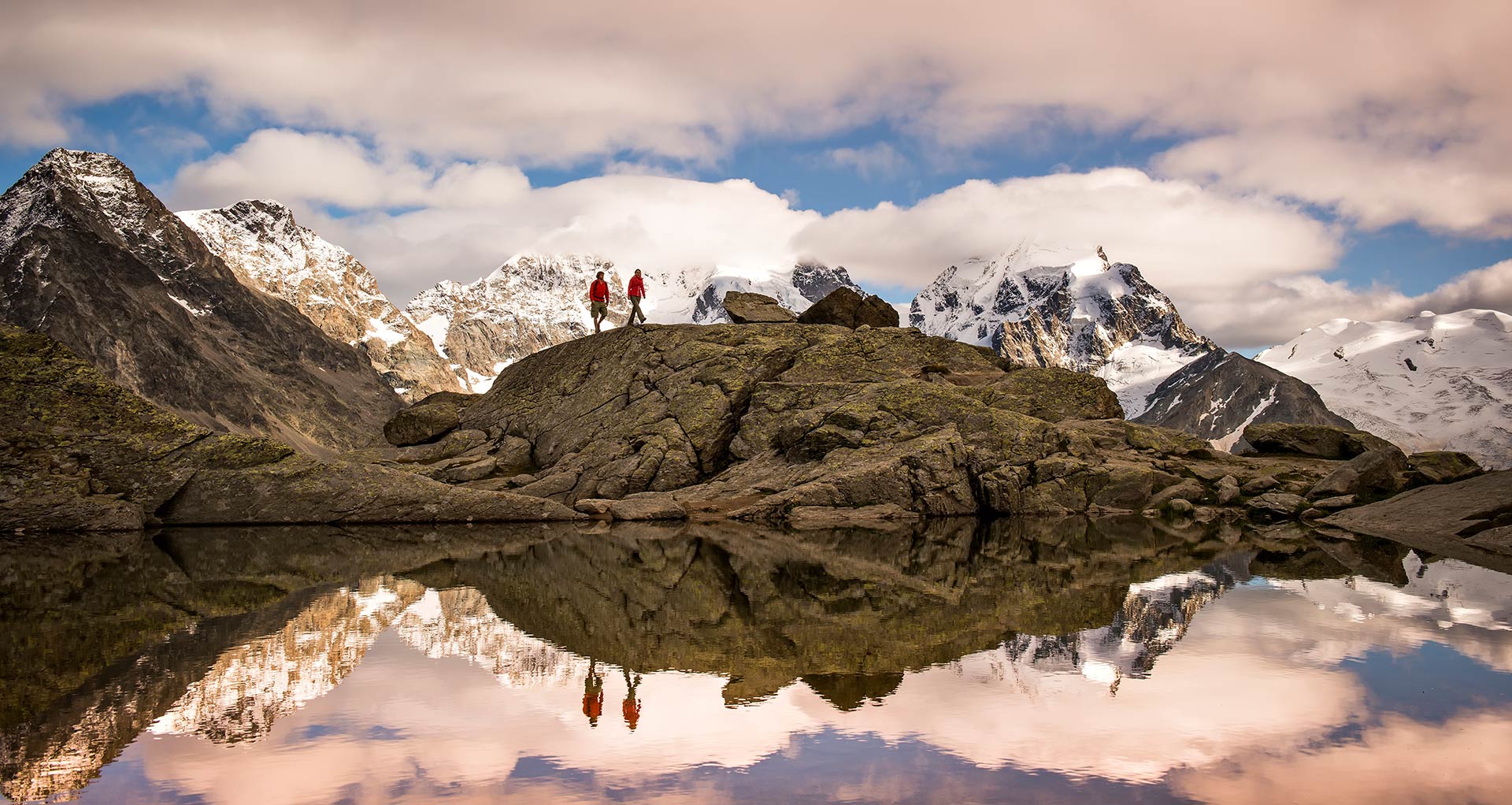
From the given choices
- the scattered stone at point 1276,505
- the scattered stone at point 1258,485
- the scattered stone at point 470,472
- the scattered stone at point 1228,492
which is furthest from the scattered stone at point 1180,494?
the scattered stone at point 470,472

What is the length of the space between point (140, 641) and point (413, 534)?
19.4 m

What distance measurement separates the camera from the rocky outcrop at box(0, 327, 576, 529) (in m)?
32.9

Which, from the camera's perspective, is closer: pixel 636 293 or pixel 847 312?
pixel 636 293

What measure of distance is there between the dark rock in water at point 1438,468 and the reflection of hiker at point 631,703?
38.2m

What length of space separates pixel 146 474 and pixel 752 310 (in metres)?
32.6

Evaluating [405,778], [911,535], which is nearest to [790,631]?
[405,778]

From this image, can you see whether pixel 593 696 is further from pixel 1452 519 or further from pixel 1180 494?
pixel 1180 494

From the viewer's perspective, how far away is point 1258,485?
1730 inches

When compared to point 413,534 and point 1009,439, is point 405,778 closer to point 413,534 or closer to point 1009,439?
point 413,534

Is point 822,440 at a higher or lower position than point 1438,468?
lower

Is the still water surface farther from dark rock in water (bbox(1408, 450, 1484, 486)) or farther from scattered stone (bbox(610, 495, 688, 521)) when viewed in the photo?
dark rock in water (bbox(1408, 450, 1484, 486))

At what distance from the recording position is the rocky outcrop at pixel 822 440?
135 ft

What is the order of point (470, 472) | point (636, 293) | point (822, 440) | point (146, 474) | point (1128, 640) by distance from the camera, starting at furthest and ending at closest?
point (636, 293) → point (470, 472) → point (822, 440) → point (146, 474) → point (1128, 640)

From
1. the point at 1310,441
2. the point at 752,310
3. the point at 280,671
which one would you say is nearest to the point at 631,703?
the point at 280,671
